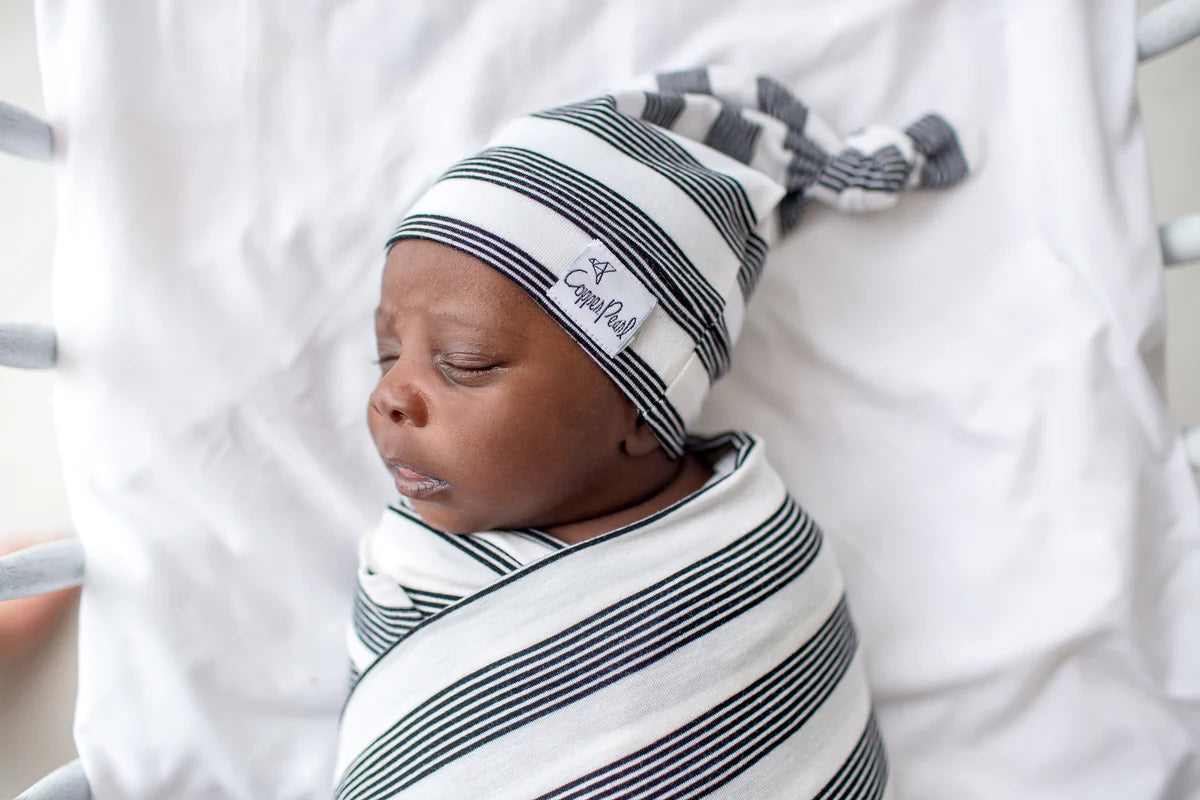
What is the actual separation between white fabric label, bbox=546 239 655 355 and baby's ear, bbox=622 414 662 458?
94mm

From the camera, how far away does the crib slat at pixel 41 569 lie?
792mm

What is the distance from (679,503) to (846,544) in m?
0.34

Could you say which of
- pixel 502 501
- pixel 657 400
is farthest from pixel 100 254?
pixel 657 400

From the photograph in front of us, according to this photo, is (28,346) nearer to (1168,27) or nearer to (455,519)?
(455,519)

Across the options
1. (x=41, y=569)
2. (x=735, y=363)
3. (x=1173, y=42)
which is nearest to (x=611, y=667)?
(x=735, y=363)

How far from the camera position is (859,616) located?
105cm

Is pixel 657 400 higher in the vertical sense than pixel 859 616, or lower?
higher

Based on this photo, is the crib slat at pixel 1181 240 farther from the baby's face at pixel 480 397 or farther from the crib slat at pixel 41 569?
the crib slat at pixel 41 569

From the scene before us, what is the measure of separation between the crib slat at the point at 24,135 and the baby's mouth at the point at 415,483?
19.9 inches

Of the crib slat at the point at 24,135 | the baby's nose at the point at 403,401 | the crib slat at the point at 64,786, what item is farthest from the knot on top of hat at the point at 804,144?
the crib slat at the point at 64,786

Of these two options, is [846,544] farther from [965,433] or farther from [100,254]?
[100,254]

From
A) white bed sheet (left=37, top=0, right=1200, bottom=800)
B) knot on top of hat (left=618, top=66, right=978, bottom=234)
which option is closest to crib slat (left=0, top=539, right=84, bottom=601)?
white bed sheet (left=37, top=0, right=1200, bottom=800)

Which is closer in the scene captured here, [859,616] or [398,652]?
[398,652]

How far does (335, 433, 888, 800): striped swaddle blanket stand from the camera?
74cm
